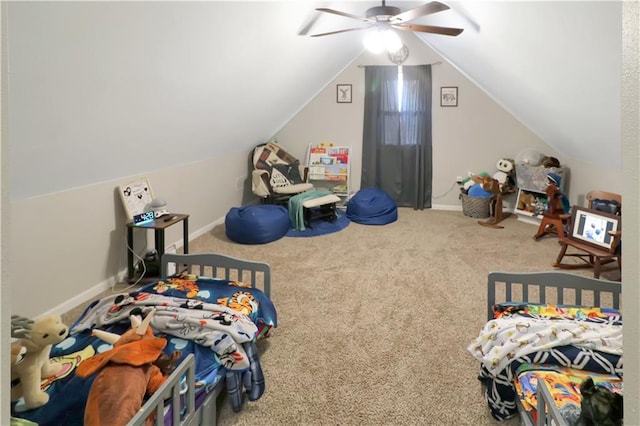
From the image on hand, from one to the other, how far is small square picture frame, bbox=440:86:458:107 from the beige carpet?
6.24ft

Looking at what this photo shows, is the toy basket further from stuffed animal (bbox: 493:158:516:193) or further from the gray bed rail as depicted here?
the gray bed rail

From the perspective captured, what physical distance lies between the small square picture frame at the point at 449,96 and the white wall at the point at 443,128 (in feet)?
0.15

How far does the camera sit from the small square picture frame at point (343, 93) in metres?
5.93

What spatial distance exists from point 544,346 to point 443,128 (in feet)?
15.2

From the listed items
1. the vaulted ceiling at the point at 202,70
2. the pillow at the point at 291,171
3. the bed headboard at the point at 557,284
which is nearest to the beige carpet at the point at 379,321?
the bed headboard at the point at 557,284

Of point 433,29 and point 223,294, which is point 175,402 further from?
point 433,29

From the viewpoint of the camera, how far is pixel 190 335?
1775 mm

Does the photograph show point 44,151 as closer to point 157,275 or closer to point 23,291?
point 23,291

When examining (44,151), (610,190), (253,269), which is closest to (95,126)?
(44,151)

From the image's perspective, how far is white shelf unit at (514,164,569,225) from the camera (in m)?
4.75

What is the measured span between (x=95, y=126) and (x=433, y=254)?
3.01 metres

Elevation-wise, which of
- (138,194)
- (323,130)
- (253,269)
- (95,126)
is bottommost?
(253,269)

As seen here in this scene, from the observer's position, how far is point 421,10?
269 cm

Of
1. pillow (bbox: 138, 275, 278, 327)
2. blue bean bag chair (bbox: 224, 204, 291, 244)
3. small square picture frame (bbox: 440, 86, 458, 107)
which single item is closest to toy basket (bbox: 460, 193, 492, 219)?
small square picture frame (bbox: 440, 86, 458, 107)
